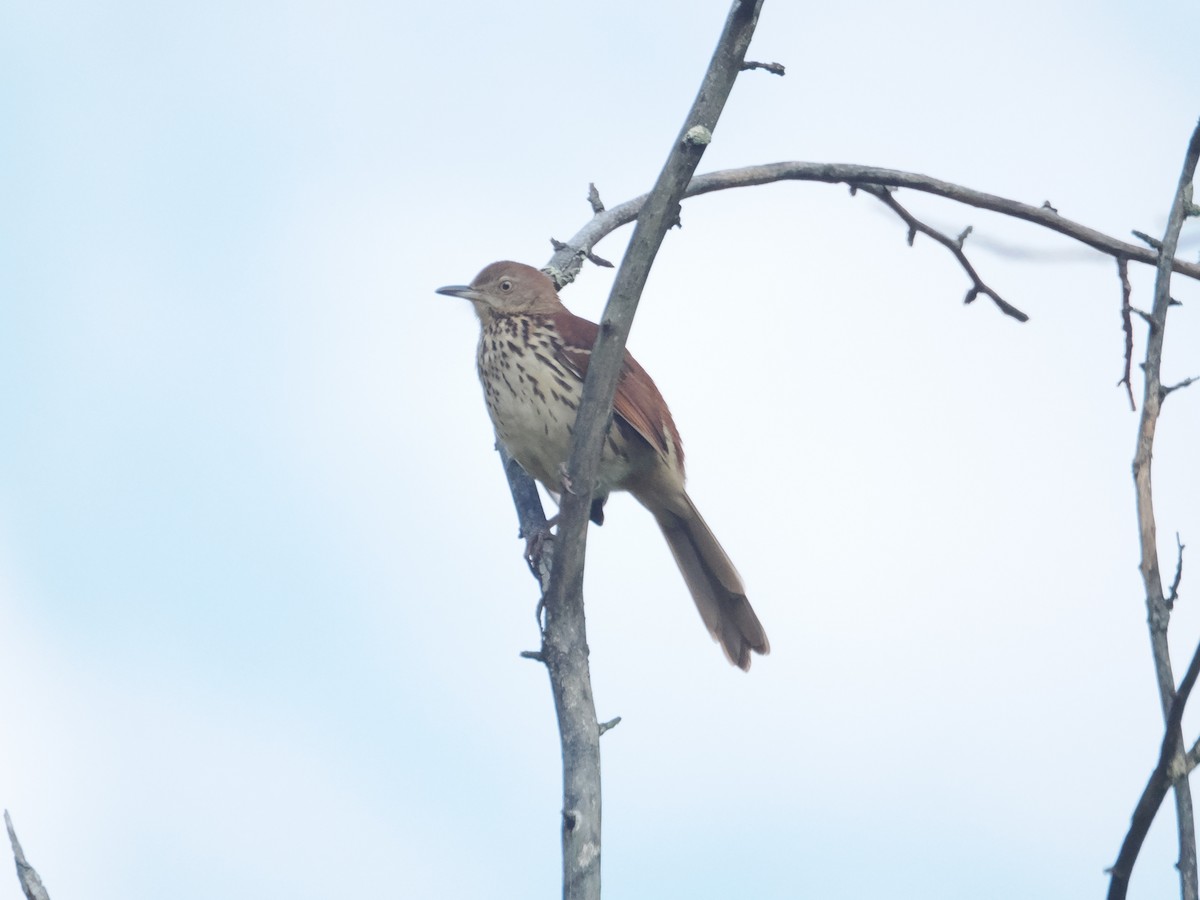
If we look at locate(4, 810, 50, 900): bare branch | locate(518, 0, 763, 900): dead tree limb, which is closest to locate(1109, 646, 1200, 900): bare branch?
locate(518, 0, 763, 900): dead tree limb

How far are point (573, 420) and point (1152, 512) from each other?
8.46ft

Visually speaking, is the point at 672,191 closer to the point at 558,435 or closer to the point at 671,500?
the point at 558,435

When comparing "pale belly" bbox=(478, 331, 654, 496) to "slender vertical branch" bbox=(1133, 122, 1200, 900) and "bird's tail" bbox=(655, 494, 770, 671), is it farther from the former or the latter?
"slender vertical branch" bbox=(1133, 122, 1200, 900)

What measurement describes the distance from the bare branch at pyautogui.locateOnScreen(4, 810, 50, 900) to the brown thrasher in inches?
103

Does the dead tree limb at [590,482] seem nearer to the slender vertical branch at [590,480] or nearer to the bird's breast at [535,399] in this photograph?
the slender vertical branch at [590,480]

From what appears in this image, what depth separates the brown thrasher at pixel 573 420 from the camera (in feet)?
16.5

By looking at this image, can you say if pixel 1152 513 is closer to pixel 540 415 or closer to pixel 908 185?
pixel 908 185

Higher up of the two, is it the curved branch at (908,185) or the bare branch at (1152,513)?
the curved branch at (908,185)

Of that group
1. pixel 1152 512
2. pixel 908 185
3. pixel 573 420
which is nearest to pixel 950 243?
pixel 908 185

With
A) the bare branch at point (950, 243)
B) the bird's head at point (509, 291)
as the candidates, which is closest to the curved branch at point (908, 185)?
the bare branch at point (950, 243)

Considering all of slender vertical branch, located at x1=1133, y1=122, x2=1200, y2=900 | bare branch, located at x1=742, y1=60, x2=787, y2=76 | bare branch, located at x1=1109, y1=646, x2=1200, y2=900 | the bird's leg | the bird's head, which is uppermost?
the bird's head

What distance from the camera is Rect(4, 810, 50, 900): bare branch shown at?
8.25 feet

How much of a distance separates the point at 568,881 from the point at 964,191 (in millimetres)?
2701

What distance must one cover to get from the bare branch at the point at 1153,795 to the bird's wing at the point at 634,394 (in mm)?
3093
